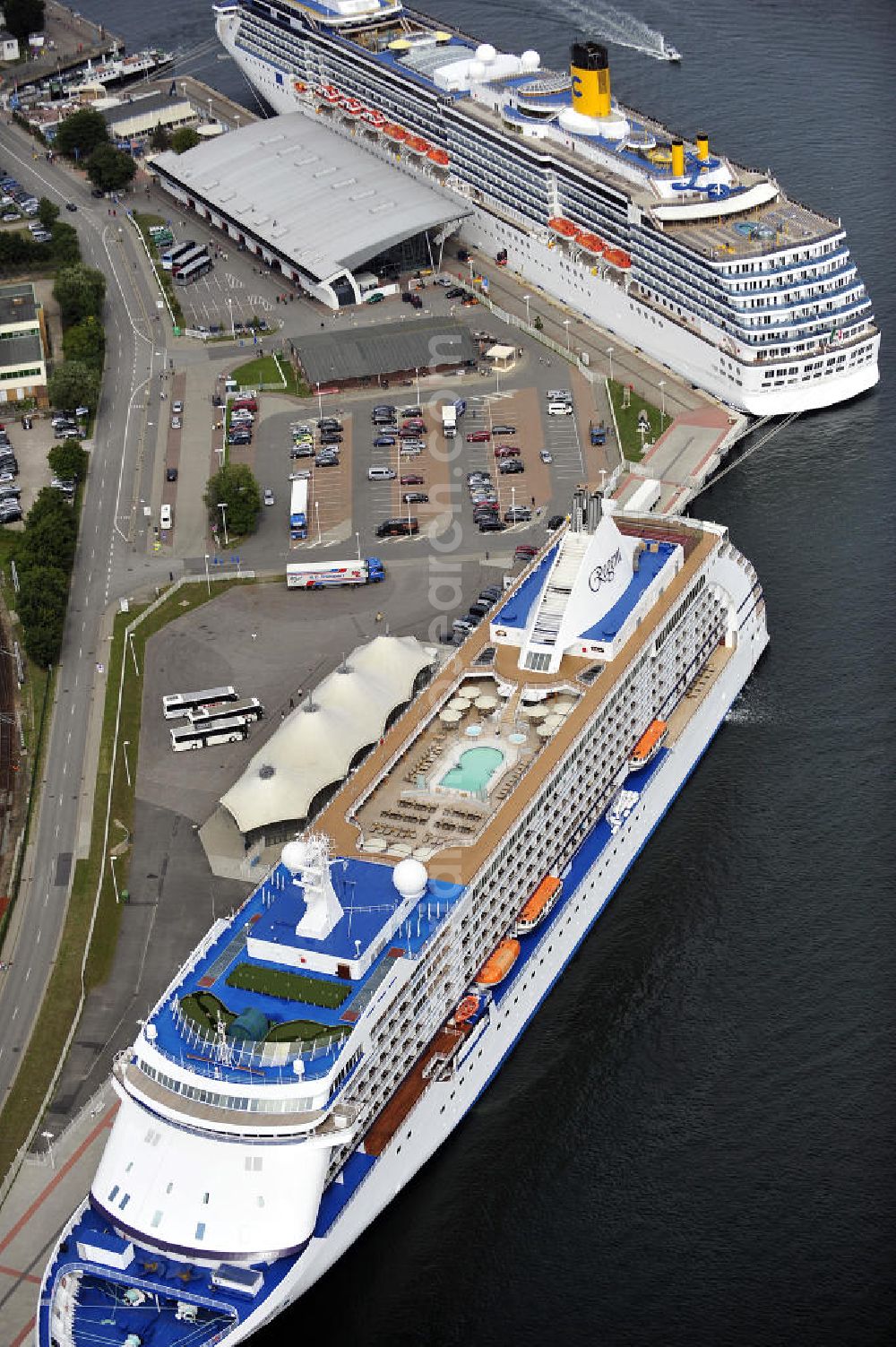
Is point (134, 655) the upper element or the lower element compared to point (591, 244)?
lower

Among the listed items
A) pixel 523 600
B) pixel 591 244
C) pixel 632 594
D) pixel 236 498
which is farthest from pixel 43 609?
pixel 591 244

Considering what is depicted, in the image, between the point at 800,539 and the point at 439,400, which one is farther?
the point at 439,400

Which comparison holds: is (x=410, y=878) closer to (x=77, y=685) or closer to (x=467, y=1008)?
(x=467, y=1008)

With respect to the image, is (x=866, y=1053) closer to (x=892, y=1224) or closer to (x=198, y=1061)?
(x=892, y=1224)

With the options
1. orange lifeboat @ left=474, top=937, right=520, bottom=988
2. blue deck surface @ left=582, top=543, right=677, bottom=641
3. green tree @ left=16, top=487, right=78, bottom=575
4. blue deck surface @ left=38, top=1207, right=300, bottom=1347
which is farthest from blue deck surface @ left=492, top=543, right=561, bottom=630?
blue deck surface @ left=38, top=1207, right=300, bottom=1347

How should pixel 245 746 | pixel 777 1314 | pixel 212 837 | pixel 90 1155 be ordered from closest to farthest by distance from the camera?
1. pixel 777 1314
2. pixel 90 1155
3. pixel 212 837
4. pixel 245 746

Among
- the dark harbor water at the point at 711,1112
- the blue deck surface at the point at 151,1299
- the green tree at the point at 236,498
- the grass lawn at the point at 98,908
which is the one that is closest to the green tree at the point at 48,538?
the grass lawn at the point at 98,908

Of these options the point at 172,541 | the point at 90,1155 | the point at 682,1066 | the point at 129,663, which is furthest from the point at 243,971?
the point at 172,541
